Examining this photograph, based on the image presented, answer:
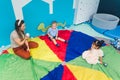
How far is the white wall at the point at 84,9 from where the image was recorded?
2.60m

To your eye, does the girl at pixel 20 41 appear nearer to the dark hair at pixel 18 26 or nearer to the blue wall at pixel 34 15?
the dark hair at pixel 18 26

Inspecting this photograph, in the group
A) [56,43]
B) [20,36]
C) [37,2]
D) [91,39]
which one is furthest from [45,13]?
[91,39]

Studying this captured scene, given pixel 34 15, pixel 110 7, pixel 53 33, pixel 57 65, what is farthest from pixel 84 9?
pixel 57 65

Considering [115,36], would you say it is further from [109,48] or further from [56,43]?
[56,43]

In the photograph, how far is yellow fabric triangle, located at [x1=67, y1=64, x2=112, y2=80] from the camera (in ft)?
5.29

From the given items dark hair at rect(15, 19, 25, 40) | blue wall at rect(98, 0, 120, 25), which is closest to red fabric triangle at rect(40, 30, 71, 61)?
dark hair at rect(15, 19, 25, 40)

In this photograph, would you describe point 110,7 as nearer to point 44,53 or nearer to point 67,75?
point 44,53

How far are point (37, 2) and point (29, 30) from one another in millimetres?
456

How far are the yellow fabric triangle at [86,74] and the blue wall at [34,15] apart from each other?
0.92 m

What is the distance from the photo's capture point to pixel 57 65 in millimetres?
1745

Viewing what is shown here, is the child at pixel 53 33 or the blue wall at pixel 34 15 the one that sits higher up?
the blue wall at pixel 34 15

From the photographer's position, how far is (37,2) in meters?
2.09

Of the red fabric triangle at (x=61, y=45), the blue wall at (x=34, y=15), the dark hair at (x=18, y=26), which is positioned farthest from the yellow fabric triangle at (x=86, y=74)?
the blue wall at (x=34, y=15)

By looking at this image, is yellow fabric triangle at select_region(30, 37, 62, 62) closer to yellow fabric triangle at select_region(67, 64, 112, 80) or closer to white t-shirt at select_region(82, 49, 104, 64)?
yellow fabric triangle at select_region(67, 64, 112, 80)
